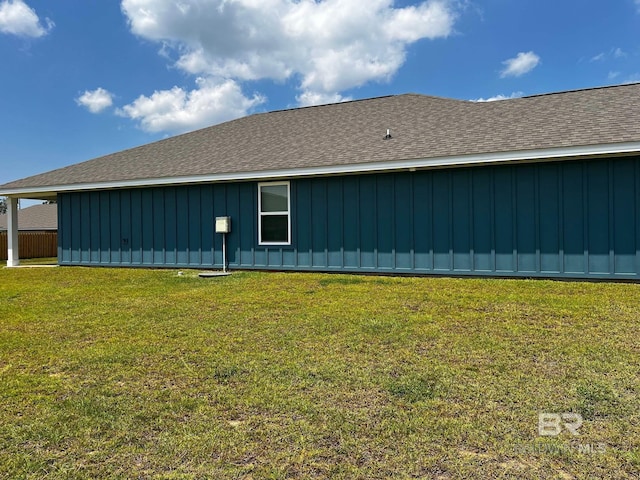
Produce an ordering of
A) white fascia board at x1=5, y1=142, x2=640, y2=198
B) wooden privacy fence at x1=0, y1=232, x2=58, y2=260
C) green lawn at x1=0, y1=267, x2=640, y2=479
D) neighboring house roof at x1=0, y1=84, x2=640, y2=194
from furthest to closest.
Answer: wooden privacy fence at x1=0, y1=232, x2=58, y2=260 < neighboring house roof at x1=0, y1=84, x2=640, y2=194 < white fascia board at x1=5, y1=142, x2=640, y2=198 < green lawn at x1=0, y1=267, x2=640, y2=479

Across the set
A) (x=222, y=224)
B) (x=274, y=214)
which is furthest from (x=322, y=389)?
(x=222, y=224)

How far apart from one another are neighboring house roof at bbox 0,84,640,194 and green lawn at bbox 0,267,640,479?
126 inches

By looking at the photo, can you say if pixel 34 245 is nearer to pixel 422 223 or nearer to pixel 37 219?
pixel 37 219

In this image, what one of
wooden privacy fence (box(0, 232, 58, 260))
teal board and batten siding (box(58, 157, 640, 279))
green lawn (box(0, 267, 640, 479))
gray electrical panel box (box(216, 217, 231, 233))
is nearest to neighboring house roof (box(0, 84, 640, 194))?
teal board and batten siding (box(58, 157, 640, 279))

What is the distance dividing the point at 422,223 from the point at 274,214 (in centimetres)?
350

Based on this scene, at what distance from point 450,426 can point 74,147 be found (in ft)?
103

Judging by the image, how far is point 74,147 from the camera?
2780cm

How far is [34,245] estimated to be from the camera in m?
20.5

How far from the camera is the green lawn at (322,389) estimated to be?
6.92 ft

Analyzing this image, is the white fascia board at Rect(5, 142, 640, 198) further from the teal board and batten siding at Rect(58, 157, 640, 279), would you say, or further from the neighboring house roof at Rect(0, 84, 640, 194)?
the teal board and batten siding at Rect(58, 157, 640, 279)

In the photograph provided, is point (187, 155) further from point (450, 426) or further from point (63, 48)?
point (450, 426)

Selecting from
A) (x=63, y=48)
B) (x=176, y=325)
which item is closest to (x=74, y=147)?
(x=63, y=48)

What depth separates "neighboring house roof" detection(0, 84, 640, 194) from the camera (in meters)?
7.80

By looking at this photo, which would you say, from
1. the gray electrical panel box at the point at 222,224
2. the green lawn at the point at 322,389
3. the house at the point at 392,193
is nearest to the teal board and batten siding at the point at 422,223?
the house at the point at 392,193
